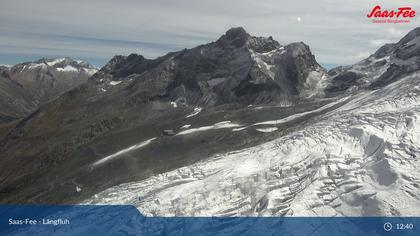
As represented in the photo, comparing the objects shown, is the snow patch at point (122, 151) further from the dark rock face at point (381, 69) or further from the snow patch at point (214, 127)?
the dark rock face at point (381, 69)

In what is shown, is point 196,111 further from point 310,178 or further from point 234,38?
point 310,178

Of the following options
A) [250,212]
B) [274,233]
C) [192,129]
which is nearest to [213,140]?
[192,129]

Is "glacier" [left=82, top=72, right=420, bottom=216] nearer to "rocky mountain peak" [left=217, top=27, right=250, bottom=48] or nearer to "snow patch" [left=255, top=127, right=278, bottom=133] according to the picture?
"snow patch" [left=255, top=127, right=278, bottom=133]

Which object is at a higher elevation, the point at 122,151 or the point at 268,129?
the point at 268,129

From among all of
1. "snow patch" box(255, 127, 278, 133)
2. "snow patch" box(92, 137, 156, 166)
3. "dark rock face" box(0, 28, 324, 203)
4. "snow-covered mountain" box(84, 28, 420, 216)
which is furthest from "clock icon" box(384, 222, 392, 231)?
"snow patch" box(92, 137, 156, 166)

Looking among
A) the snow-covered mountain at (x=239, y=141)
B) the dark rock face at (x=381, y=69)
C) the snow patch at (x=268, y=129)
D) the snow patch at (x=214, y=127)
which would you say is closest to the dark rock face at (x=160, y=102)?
the snow-covered mountain at (x=239, y=141)

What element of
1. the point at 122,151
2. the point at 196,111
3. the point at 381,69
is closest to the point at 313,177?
the point at 122,151
